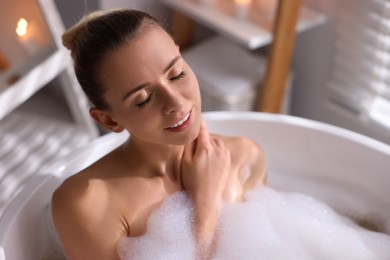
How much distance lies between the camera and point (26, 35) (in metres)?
1.50

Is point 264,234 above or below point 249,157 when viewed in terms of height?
below

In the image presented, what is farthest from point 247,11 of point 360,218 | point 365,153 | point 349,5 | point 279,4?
point 360,218

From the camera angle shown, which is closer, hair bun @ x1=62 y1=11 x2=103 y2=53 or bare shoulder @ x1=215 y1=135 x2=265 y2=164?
hair bun @ x1=62 y1=11 x2=103 y2=53

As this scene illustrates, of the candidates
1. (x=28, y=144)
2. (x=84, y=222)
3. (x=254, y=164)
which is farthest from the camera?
(x=28, y=144)

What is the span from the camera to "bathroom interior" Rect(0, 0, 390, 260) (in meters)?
1.41

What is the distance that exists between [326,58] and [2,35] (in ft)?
3.17

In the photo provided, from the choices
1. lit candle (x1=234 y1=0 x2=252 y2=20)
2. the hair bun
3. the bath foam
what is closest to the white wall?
lit candle (x1=234 y1=0 x2=252 y2=20)

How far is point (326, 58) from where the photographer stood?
1806mm

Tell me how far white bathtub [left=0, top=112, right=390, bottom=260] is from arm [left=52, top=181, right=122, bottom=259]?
232 mm

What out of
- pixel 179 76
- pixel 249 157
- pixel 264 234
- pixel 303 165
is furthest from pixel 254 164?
pixel 179 76

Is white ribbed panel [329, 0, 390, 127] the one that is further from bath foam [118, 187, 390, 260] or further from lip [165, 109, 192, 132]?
lip [165, 109, 192, 132]

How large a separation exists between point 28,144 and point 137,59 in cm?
82

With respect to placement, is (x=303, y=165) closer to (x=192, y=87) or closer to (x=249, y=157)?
(x=249, y=157)

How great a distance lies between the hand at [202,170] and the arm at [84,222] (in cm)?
19
